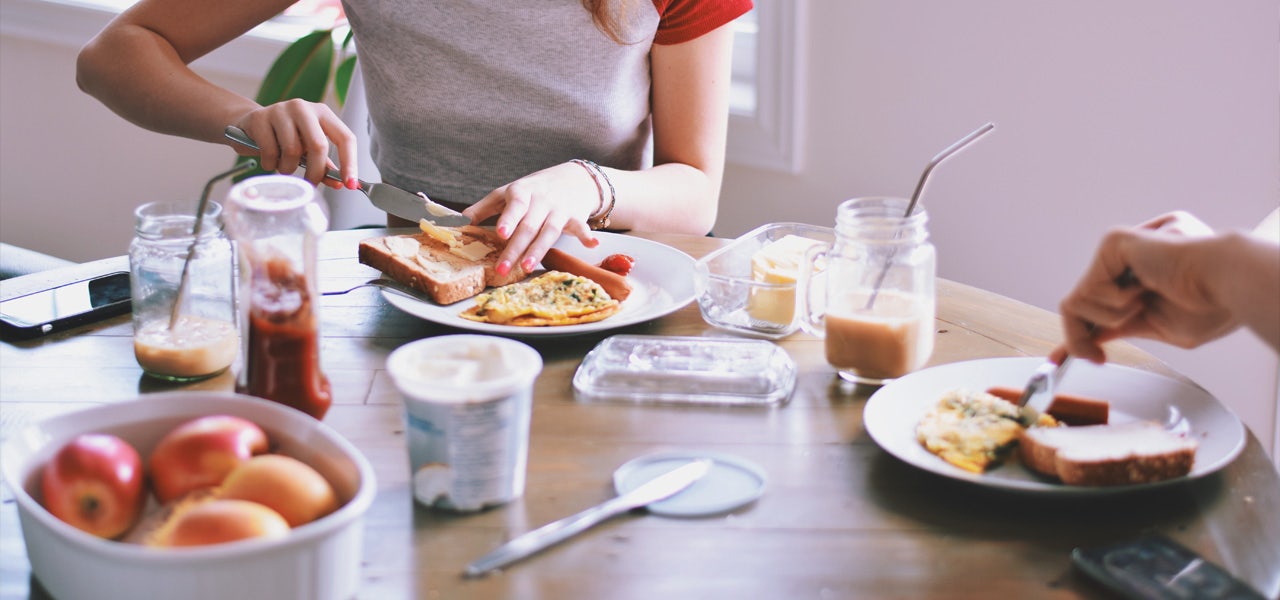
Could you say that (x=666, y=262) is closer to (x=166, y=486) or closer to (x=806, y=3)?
(x=166, y=486)

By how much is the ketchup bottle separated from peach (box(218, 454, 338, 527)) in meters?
0.22

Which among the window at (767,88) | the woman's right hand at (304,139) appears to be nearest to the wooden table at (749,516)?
the woman's right hand at (304,139)

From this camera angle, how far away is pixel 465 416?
838 mm

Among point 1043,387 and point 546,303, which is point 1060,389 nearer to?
point 1043,387

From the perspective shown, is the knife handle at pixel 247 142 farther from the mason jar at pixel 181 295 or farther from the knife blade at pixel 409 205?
the mason jar at pixel 181 295

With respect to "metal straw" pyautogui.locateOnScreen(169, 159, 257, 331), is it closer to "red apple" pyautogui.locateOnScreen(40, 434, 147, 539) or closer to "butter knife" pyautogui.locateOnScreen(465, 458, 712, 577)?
"red apple" pyautogui.locateOnScreen(40, 434, 147, 539)

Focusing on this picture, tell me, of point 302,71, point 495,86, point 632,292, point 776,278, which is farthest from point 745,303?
point 302,71

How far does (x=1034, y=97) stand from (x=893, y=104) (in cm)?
31

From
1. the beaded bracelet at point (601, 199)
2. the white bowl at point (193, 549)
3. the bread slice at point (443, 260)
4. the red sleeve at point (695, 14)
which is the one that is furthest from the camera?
the red sleeve at point (695, 14)

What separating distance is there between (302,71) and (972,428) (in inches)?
88.6

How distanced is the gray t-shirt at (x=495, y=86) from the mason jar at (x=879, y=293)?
728mm

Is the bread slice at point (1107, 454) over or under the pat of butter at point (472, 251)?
over

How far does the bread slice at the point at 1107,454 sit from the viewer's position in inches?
34.0

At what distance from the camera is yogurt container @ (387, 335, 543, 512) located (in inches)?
32.9
